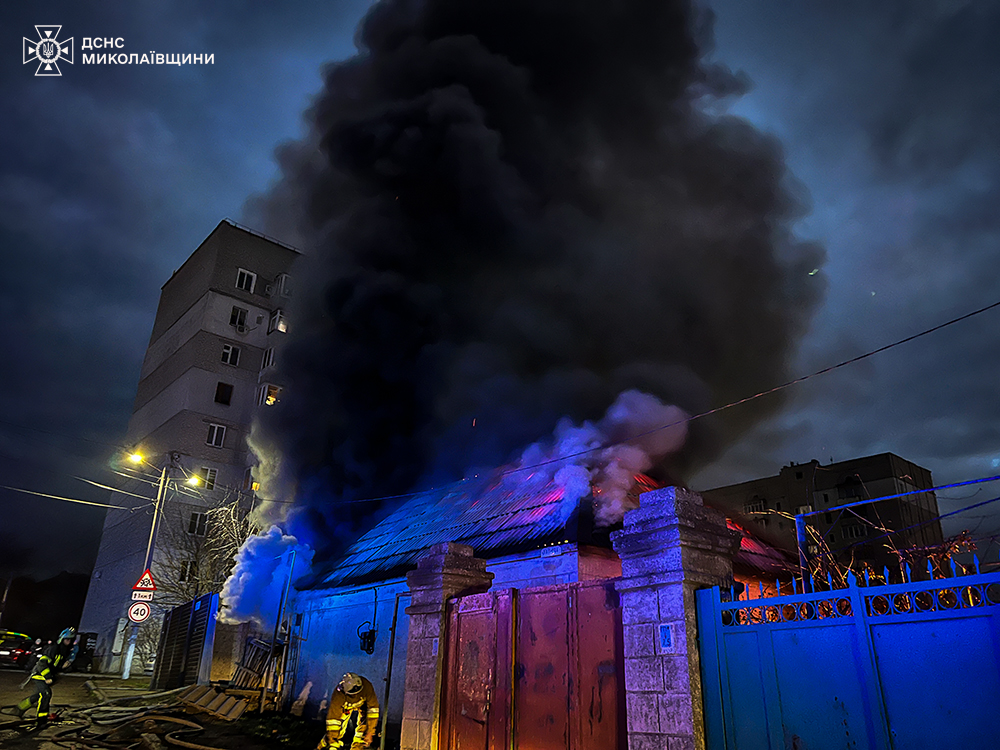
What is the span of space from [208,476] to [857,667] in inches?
1345

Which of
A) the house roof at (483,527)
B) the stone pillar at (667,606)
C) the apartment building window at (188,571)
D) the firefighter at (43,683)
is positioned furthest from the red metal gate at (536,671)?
the apartment building window at (188,571)

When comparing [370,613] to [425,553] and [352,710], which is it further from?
[352,710]

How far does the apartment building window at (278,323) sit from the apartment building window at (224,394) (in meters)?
4.13

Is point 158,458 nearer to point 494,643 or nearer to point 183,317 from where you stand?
point 183,317

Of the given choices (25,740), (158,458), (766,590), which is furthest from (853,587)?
(158,458)

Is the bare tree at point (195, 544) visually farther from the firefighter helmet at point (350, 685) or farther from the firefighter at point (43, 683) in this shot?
the firefighter helmet at point (350, 685)

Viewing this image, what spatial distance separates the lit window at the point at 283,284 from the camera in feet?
124

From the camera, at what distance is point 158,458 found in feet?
112

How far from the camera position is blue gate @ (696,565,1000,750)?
13.3 feet

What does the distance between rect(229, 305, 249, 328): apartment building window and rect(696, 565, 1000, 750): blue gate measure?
36.1m

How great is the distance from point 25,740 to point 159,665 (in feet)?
39.8

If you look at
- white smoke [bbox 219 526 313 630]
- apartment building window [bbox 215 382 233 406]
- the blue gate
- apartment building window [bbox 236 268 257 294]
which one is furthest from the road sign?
apartment building window [bbox 236 268 257 294]

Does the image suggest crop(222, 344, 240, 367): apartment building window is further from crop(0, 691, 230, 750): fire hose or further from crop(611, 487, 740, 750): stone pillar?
crop(611, 487, 740, 750): stone pillar

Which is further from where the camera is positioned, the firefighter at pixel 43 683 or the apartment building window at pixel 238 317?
the apartment building window at pixel 238 317
